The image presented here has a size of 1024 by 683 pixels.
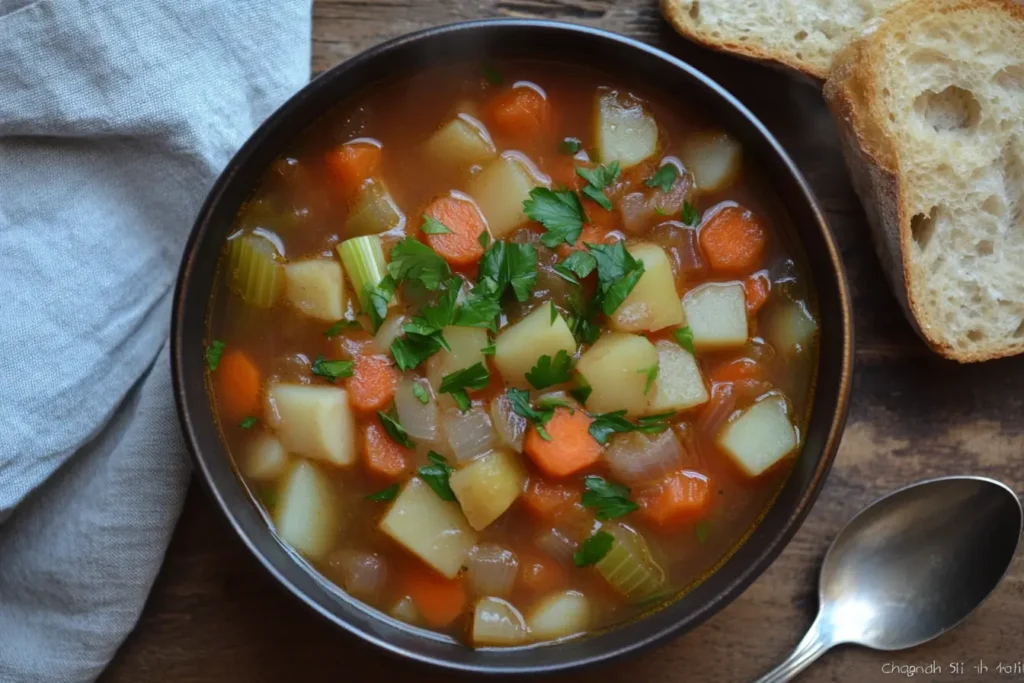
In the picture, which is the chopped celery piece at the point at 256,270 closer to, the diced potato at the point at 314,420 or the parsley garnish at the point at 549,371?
the diced potato at the point at 314,420

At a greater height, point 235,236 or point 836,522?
point 235,236

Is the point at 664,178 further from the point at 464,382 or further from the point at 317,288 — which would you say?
the point at 317,288

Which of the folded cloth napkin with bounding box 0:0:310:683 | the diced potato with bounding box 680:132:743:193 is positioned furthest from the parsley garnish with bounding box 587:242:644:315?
the folded cloth napkin with bounding box 0:0:310:683

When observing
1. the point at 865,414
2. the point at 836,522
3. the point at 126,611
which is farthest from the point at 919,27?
the point at 126,611

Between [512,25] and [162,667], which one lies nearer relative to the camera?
[512,25]

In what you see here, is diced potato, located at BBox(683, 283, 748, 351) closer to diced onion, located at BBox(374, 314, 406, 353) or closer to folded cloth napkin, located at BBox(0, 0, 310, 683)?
diced onion, located at BBox(374, 314, 406, 353)

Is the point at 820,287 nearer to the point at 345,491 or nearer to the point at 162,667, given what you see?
the point at 345,491
